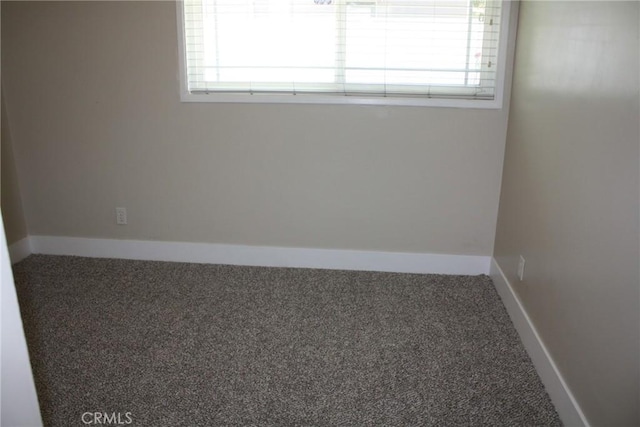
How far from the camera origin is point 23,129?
3189 millimetres

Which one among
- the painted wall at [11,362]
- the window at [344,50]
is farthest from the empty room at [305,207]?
the painted wall at [11,362]

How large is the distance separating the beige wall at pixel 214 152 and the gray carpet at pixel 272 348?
0.32 m

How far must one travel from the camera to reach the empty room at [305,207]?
1876 millimetres

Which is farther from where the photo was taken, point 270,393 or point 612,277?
point 270,393

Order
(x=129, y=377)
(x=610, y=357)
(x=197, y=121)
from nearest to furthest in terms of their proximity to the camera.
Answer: (x=610, y=357), (x=129, y=377), (x=197, y=121)

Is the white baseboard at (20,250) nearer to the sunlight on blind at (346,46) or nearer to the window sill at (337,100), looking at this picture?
the window sill at (337,100)

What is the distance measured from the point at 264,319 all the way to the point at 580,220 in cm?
156

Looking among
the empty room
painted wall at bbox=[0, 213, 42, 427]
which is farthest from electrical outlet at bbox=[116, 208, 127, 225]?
painted wall at bbox=[0, 213, 42, 427]

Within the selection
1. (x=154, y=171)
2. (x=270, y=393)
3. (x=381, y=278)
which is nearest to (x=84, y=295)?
(x=154, y=171)

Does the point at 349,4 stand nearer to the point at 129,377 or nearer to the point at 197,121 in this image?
the point at 197,121

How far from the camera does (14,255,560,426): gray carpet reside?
73.0 inches

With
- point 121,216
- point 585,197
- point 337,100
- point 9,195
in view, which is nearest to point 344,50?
point 337,100

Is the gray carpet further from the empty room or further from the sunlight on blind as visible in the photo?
the sunlight on blind

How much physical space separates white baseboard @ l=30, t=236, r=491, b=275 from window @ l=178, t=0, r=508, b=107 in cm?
98
